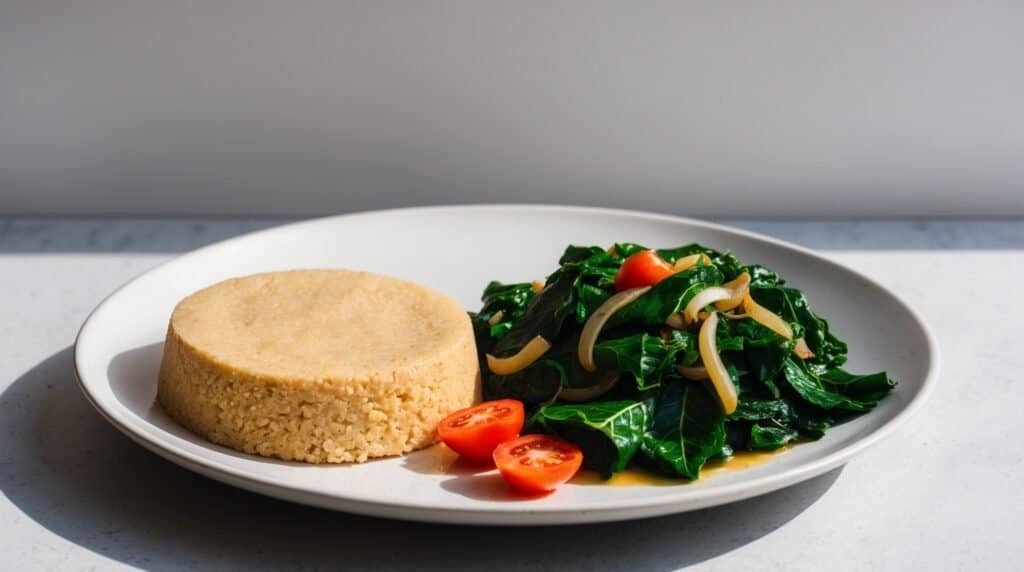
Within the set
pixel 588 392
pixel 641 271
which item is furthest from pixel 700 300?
pixel 588 392

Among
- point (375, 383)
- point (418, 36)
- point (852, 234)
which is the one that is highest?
point (418, 36)

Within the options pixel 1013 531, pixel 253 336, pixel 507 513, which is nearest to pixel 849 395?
pixel 1013 531

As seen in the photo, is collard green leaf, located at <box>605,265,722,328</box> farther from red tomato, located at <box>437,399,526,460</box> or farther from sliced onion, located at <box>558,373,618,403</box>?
red tomato, located at <box>437,399,526,460</box>

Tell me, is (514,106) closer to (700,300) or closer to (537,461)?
(700,300)

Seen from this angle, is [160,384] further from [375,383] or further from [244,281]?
[375,383]

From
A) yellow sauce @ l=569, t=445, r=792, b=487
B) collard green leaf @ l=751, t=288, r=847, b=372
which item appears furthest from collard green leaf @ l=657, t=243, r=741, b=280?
yellow sauce @ l=569, t=445, r=792, b=487

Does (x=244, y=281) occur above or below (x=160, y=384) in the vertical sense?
above

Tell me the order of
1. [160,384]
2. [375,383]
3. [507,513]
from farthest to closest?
1. [160,384]
2. [375,383]
3. [507,513]
